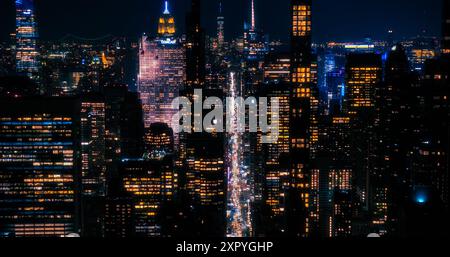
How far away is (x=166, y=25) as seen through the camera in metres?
15.2

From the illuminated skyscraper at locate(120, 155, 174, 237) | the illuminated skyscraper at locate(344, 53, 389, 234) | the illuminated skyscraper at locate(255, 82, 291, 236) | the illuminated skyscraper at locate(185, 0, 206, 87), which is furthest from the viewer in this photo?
the illuminated skyscraper at locate(185, 0, 206, 87)

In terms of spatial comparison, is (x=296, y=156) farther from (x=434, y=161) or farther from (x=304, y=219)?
(x=434, y=161)

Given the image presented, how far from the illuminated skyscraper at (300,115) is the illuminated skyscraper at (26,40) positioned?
14.2 ft

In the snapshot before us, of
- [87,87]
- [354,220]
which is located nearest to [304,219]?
[354,220]

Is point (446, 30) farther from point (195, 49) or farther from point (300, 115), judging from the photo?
point (195, 49)

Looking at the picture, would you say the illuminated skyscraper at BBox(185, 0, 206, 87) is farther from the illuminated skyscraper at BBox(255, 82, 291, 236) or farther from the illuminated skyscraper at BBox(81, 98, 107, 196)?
the illuminated skyscraper at BBox(255, 82, 291, 236)

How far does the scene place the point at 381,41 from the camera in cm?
942

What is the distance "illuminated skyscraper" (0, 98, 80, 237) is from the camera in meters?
10.9

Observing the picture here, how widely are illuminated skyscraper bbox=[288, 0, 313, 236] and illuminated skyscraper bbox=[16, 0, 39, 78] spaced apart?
433 centimetres

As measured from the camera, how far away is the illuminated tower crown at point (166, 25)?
13.6 metres

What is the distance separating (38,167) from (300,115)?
5.26 m

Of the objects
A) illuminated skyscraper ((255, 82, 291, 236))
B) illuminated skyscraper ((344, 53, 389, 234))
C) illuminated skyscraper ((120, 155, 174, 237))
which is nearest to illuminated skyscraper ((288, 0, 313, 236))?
illuminated skyscraper ((255, 82, 291, 236))
